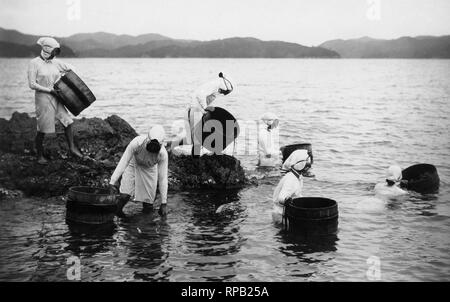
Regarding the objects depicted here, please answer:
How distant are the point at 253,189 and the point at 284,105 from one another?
30.3 metres

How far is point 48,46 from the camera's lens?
10.5 metres

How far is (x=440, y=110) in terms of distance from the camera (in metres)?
36.7

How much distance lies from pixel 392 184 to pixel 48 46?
8740 mm

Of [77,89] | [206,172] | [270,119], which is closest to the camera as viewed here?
[77,89]

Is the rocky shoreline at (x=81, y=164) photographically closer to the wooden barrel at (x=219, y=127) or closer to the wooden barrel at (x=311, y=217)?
the wooden barrel at (x=219, y=127)

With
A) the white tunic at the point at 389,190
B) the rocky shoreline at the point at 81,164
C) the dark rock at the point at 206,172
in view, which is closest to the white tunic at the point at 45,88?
the rocky shoreline at the point at 81,164

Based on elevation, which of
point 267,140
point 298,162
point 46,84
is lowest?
point 267,140

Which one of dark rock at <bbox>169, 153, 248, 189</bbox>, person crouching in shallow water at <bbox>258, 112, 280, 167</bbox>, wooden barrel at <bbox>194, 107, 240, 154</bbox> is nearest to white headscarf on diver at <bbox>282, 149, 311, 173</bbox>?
wooden barrel at <bbox>194, 107, 240, 154</bbox>

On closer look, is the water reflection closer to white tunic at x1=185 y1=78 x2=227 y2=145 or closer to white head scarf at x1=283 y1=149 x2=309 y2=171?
white head scarf at x1=283 y1=149 x2=309 y2=171

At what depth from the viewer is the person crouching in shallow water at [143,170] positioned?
888 centimetres

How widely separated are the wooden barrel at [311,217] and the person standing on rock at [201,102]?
12.1 feet

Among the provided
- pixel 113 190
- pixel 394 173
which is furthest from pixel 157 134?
pixel 394 173

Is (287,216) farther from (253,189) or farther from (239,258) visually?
(253,189)

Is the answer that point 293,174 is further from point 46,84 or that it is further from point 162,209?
point 46,84
